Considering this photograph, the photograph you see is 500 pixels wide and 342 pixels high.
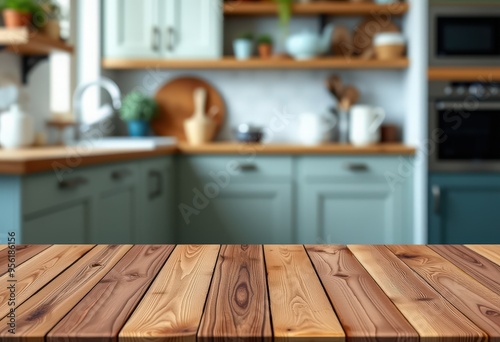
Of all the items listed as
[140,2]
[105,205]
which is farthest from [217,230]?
[140,2]

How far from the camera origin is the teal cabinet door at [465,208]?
3506 mm

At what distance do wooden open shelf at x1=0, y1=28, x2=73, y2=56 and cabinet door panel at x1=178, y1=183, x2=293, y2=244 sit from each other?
43.9 inches

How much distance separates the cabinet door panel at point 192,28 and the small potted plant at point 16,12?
3.97 feet

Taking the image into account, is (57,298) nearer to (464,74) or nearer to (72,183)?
→ (72,183)

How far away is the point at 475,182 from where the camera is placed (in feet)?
11.5

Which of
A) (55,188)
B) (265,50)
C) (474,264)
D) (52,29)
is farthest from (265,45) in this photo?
(474,264)

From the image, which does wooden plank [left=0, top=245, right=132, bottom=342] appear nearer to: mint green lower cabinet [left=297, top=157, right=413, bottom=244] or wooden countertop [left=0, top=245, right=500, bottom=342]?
wooden countertop [left=0, top=245, right=500, bottom=342]

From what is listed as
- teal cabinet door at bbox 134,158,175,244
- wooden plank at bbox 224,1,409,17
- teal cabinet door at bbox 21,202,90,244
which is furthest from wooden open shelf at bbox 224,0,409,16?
teal cabinet door at bbox 21,202,90,244

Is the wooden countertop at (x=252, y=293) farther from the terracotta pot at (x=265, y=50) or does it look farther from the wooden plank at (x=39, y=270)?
the terracotta pot at (x=265, y=50)

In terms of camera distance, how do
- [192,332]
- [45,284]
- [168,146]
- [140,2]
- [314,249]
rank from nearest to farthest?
1. [192,332]
2. [45,284]
3. [314,249]
4. [168,146]
5. [140,2]

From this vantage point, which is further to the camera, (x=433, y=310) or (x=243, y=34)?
(x=243, y=34)

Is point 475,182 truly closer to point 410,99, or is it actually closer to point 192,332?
point 410,99

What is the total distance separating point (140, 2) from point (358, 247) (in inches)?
120

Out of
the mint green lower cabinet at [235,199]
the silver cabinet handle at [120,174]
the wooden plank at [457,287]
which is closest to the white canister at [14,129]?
the silver cabinet handle at [120,174]
